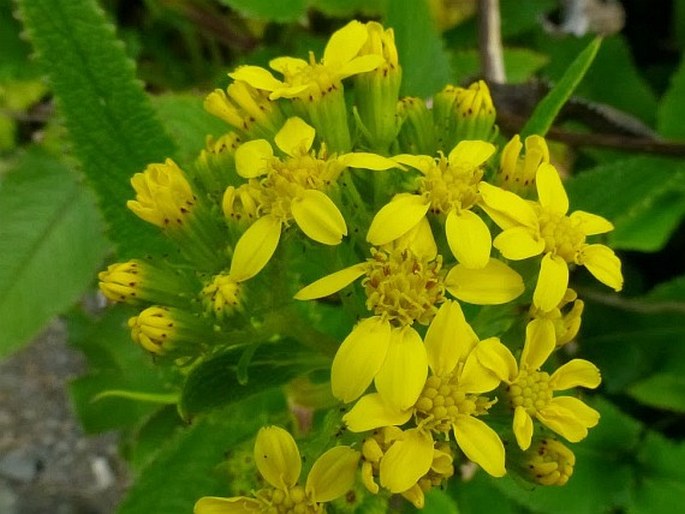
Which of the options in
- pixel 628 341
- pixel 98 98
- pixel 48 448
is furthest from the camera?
pixel 48 448

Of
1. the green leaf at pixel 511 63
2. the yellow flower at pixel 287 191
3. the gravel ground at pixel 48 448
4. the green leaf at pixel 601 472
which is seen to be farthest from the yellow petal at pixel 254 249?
the gravel ground at pixel 48 448

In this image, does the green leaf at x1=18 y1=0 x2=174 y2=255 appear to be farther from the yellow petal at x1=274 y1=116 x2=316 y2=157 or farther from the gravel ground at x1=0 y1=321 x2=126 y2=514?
the gravel ground at x1=0 y1=321 x2=126 y2=514

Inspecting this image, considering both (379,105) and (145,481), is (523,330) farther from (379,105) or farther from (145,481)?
(145,481)

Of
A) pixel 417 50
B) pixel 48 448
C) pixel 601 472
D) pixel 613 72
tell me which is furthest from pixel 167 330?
pixel 48 448

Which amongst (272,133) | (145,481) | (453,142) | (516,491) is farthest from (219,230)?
(516,491)

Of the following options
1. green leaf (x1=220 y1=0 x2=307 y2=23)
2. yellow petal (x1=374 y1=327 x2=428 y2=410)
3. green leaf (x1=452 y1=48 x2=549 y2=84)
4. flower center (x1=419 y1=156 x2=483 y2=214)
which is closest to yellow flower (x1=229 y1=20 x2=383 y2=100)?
flower center (x1=419 y1=156 x2=483 y2=214)

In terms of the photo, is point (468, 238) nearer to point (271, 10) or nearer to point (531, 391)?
point (531, 391)
